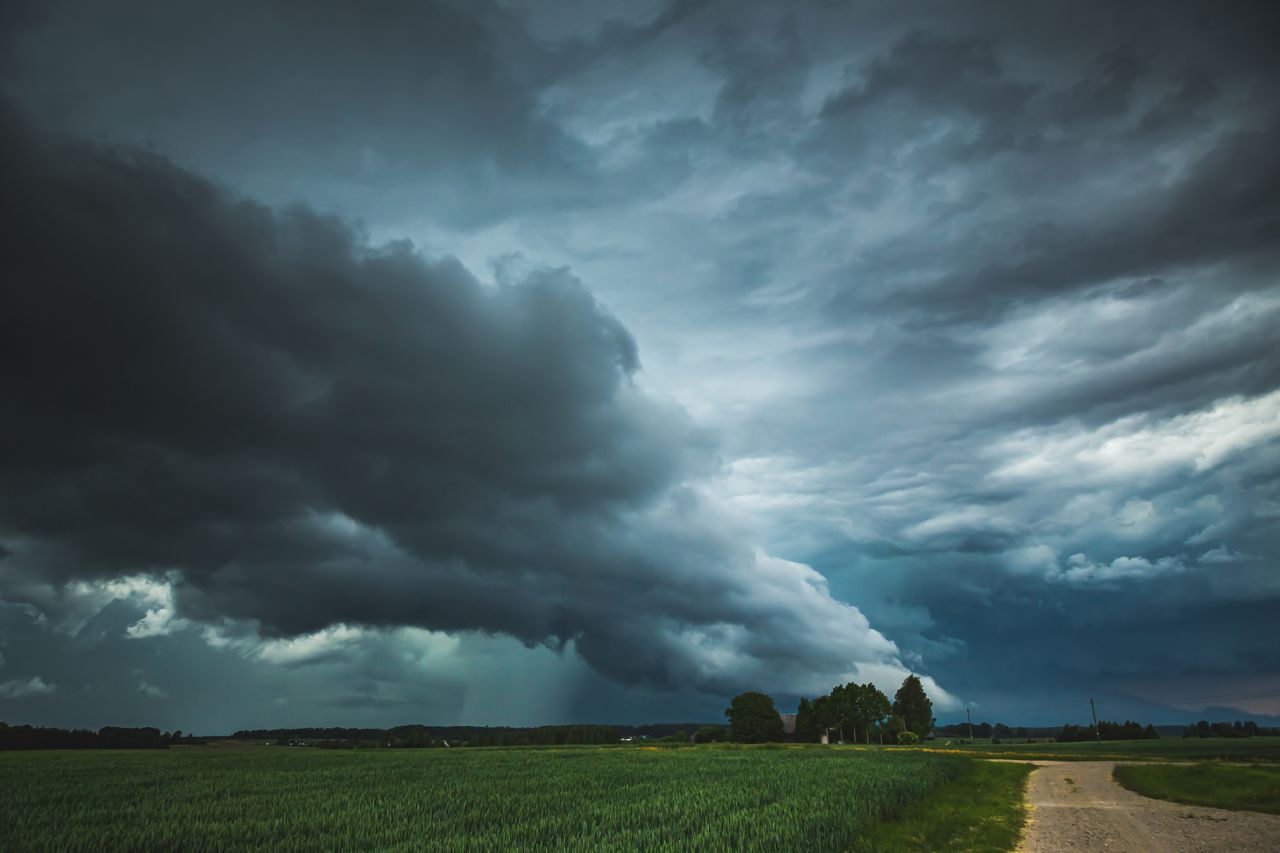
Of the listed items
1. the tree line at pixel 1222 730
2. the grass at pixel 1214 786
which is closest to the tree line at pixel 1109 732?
the tree line at pixel 1222 730

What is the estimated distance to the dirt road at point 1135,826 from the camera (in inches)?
754

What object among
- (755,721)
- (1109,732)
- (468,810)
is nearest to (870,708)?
(755,721)

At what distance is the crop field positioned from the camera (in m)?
19.8

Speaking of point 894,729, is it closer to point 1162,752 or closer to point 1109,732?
point 1109,732

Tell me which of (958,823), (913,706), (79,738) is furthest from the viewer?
(913,706)

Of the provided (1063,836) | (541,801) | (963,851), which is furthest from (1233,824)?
(541,801)

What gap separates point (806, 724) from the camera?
155125mm

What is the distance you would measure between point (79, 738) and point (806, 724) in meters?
156

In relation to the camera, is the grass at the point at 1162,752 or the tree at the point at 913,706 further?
the tree at the point at 913,706

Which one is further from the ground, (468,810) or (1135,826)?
(1135,826)

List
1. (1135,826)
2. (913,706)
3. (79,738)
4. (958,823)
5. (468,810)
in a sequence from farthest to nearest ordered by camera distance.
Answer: (913,706) < (79,738) < (468,810) < (958,823) < (1135,826)

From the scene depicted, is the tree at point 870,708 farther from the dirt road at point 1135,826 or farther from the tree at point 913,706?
the dirt road at point 1135,826

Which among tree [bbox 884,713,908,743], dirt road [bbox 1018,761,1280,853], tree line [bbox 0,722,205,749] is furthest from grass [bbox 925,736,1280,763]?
tree line [bbox 0,722,205,749]

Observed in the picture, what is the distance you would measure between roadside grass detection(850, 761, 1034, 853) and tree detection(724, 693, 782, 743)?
118839 mm
